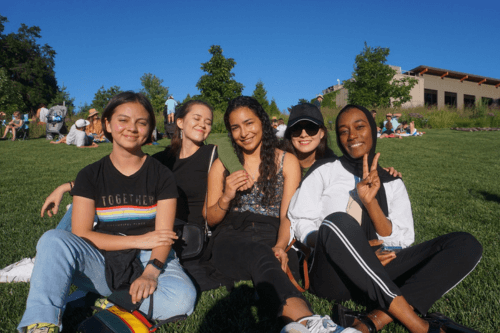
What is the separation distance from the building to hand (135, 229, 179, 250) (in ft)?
139

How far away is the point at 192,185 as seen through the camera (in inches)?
129

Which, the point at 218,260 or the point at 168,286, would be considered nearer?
the point at 168,286

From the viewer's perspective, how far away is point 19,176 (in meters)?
8.59

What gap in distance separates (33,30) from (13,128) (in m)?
36.3

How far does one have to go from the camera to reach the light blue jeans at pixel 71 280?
1.87m

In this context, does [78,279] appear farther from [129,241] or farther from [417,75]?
[417,75]

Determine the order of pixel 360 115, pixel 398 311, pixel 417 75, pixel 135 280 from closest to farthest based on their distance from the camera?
pixel 398 311, pixel 135 280, pixel 360 115, pixel 417 75

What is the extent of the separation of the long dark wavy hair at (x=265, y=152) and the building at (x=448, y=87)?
4145cm

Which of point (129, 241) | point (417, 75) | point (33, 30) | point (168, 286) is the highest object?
point (33, 30)

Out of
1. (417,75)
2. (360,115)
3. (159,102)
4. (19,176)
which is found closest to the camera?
(360,115)

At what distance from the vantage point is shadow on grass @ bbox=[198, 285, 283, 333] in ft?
7.27

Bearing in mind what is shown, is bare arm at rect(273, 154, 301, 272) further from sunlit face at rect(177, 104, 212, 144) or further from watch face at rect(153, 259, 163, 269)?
sunlit face at rect(177, 104, 212, 144)

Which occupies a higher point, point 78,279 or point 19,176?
point 19,176

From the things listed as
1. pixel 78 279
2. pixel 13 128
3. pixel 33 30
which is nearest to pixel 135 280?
pixel 78 279
